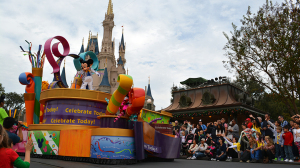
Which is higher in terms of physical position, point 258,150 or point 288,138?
point 288,138

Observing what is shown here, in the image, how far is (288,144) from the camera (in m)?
9.14

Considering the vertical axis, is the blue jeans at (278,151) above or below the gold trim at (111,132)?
below

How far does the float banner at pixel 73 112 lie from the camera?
9.73 m

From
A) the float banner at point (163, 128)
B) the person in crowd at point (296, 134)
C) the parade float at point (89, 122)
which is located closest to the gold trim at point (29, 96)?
the parade float at point (89, 122)

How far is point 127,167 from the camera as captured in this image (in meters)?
6.89

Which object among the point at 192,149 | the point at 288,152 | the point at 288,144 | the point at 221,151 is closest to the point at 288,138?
the point at 288,144

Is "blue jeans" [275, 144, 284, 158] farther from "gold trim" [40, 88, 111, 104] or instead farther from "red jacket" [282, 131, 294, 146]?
"gold trim" [40, 88, 111, 104]

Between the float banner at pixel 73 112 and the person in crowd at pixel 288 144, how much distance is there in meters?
7.48

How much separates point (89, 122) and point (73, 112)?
0.76m

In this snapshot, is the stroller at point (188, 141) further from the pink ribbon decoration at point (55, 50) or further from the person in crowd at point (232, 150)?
the pink ribbon decoration at point (55, 50)

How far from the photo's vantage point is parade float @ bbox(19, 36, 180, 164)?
25.6 feet

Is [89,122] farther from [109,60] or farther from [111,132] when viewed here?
[109,60]

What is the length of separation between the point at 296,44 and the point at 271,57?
4.69 ft

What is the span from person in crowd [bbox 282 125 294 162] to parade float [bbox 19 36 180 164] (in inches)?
162
